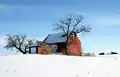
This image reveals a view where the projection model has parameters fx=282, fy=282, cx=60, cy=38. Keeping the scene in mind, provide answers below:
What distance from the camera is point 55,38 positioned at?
8356cm

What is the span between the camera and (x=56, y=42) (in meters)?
81.8

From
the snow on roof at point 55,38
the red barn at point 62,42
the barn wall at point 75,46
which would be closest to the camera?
the red barn at point 62,42

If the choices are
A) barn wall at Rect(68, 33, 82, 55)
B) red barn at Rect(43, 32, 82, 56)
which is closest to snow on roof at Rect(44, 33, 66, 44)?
red barn at Rect(43, 32, 82, 56)

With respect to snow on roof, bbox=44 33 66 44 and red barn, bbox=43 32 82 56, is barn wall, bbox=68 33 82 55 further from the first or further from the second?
snow on roof, bbox=44 33 66 44

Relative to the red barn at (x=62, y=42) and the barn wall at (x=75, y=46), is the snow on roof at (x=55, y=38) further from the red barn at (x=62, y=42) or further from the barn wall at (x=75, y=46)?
the barn wall at (x=75, y=46)

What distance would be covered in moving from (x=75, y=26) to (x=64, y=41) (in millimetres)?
11657

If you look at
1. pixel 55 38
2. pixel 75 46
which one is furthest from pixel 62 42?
pixel 75 46

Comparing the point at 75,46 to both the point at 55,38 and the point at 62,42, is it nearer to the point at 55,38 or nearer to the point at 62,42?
the point at 62,42

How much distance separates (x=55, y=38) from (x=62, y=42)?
4.26m

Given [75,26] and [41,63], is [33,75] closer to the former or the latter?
[41,63]

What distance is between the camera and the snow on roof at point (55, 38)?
80919 mm

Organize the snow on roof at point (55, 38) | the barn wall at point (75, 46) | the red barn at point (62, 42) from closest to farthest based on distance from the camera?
the red barn at point (62, 42) → the snow on roof at point (55, 38) → the barn wall at point (75, 46)

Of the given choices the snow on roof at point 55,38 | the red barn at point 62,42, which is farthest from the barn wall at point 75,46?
the snow on roof at point 55,38

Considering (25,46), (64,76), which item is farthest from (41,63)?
(25,46)
